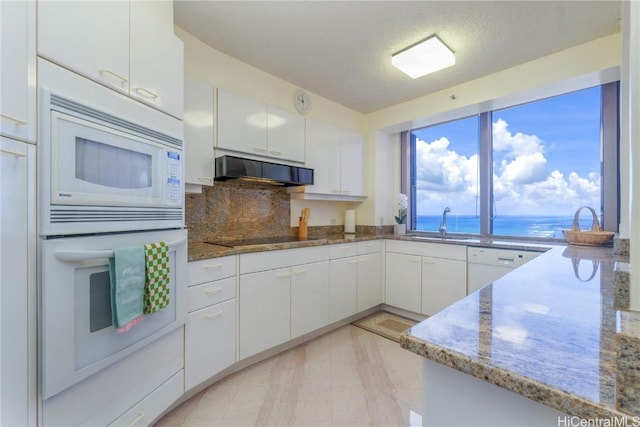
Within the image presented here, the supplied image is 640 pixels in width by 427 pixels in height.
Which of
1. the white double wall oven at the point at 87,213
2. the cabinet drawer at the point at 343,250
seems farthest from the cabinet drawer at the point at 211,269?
the cabinet drawer at the point at 343,250

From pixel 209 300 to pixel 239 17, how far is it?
1.88 m

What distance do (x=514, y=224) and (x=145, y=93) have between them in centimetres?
333

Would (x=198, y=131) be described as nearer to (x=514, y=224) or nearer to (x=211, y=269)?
(x=211, y=269)

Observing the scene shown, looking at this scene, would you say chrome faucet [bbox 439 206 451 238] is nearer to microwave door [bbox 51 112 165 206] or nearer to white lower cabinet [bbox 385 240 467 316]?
white lower cabinet [bbox 385 240 467 316]

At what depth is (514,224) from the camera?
282 cm

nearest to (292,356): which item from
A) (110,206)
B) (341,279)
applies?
(341,279)

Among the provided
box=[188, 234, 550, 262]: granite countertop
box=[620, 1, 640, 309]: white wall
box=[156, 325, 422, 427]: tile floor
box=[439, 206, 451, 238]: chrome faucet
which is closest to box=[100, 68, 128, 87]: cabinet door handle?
box=[188, 234, 550, 262]: granite countertop

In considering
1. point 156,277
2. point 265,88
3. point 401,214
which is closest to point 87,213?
point 156,277

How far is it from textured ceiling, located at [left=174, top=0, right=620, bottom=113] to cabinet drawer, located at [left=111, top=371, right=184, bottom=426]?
2.26 metres

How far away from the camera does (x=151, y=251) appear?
48.5 inches

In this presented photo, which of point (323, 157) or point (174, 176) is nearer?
point (174, 176)

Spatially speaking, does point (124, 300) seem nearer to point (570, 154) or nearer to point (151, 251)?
point (151, 251)

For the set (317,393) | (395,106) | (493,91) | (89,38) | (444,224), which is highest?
(395,106)

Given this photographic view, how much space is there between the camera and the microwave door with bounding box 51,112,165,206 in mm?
976
